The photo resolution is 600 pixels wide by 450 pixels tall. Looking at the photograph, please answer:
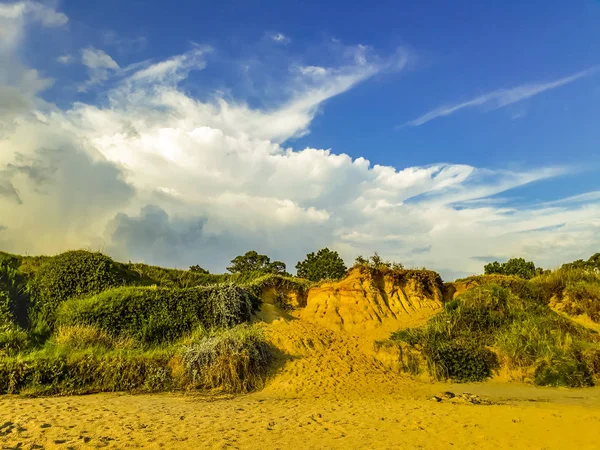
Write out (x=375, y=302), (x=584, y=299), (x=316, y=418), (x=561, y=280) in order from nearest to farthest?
1. (x=316, y=418)
2. (x=584, y=299)
3. (x=375, y=302)
4. (x=561, y=280)

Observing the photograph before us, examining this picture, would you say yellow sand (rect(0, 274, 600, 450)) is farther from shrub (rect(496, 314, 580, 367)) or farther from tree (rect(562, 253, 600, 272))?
tree (rect(562, 253, 600, 272))

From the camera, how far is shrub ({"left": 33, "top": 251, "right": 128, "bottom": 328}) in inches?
711

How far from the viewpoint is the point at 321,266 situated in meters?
35.8

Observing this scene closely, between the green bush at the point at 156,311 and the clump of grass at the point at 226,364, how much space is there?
8.12 ft

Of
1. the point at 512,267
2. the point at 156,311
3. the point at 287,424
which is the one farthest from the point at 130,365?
the point at 512,267

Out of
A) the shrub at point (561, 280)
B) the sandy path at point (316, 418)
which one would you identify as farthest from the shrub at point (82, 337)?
the shrub at point (561, 280)

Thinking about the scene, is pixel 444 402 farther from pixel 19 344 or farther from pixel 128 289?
pixel 19 344

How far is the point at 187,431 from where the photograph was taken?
8.52 m

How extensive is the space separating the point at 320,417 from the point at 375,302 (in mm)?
10892

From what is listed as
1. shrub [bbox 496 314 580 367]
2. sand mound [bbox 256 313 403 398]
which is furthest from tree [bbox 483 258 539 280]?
sand mound [bbox 256 313 403 398]

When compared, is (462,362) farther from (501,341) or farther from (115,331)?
(115,331)

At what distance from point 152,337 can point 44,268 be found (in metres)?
6.89

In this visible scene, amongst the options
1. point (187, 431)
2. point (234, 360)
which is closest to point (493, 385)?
point (234, 360)

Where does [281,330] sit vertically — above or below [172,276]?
below
